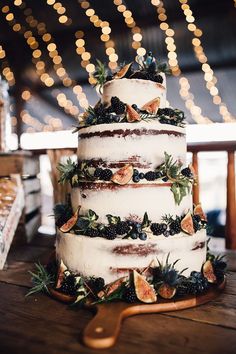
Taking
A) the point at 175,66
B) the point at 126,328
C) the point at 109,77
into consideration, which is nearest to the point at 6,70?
the point at 175,66

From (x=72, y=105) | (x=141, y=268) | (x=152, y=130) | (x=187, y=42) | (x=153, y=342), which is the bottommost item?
(x=153, y=342)

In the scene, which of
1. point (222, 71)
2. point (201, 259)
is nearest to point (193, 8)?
point (222, 71)

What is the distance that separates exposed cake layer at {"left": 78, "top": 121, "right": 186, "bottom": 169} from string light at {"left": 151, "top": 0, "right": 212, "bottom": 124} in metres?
3.34

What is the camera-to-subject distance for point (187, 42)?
6820 millimetres

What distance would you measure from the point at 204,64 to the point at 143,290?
266 inches

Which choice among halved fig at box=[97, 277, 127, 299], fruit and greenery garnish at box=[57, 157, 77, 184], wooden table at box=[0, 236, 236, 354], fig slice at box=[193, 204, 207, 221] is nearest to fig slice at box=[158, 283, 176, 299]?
wooden table at box=[0, 236, 236, 354]

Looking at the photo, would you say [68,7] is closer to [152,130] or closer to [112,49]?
[112,49]

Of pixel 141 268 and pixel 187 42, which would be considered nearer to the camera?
pixel 141 268

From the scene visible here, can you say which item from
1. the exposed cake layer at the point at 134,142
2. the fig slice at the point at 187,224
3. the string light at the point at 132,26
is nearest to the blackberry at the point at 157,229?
the fig slice at the point at 187,224

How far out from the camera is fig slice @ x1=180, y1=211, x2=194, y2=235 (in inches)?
84.3

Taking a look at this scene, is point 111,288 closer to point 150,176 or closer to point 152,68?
point 150,176

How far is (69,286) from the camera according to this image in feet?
6.93

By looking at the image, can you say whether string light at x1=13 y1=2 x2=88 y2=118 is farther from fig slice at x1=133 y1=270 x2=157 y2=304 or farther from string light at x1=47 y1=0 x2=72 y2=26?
fig slice at x1=133 y1=270 x2=157 y2=304

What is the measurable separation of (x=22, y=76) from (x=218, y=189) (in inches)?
262
